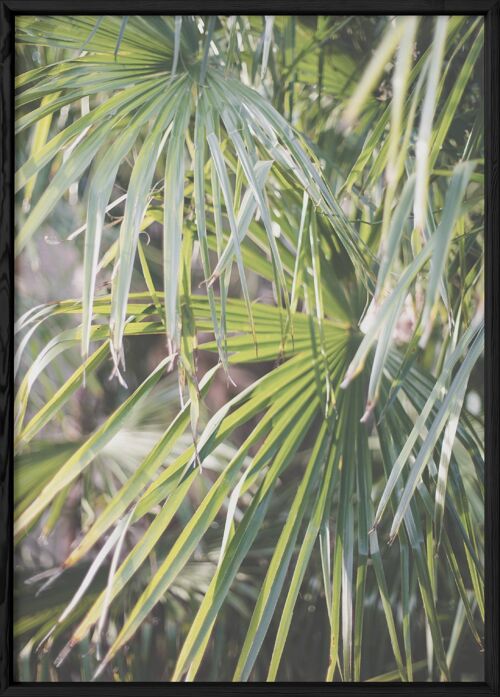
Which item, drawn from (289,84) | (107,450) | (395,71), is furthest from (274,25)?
(107,450)

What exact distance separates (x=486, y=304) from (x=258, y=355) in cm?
35

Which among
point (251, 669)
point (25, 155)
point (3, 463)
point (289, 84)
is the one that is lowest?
point (251, 669)

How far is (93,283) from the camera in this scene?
861mm

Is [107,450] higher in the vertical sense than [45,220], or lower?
lower

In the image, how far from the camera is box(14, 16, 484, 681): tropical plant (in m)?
0.87

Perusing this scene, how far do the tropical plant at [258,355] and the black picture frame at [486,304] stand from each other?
0.02 meters

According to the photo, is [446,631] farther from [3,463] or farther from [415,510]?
[3,463]

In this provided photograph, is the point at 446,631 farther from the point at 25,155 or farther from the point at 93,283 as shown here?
the point at 25,155

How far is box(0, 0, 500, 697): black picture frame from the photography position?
88 cm

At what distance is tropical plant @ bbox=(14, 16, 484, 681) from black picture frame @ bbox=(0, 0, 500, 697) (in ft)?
0.05

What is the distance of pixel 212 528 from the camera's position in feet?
2.88

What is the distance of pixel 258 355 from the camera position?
0.89 meters

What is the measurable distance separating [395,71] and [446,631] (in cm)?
84

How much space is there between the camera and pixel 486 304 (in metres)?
0.90
